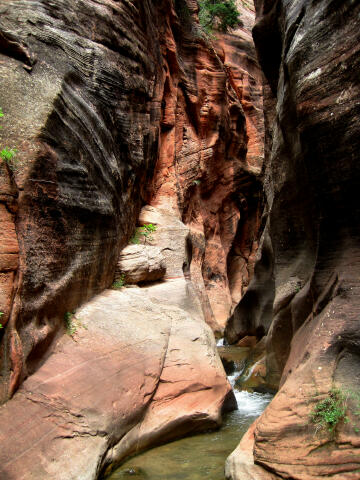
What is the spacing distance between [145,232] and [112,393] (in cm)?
531

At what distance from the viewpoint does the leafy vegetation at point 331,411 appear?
3.63m

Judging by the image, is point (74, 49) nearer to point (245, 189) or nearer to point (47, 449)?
point (47, 449)

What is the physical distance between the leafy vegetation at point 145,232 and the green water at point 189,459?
477cm

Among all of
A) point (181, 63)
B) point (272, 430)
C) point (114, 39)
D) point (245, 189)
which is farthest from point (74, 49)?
point (245, 189)

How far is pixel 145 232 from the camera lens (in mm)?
9633

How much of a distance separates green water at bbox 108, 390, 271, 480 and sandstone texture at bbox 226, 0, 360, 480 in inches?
24.8

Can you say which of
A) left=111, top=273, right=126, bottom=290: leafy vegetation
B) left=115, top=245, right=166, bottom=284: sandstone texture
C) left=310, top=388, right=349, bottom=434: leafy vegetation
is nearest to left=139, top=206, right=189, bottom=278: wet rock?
left=115, top=245, right=166, bottom=284: sandstone texture

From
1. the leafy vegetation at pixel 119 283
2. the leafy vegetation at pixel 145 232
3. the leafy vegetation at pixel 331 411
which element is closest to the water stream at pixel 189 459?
the leafy vegetation at pixel 331 411

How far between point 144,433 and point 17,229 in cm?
294

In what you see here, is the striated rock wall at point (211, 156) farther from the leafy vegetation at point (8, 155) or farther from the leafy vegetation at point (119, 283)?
the leafy vegetation at point (8, 155)

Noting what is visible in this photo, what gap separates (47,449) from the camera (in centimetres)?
378

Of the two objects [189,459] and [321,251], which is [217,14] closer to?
[321,251]

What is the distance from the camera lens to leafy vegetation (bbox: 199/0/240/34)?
757 inches

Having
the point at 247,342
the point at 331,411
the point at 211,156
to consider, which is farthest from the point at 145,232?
the point at 211,156
